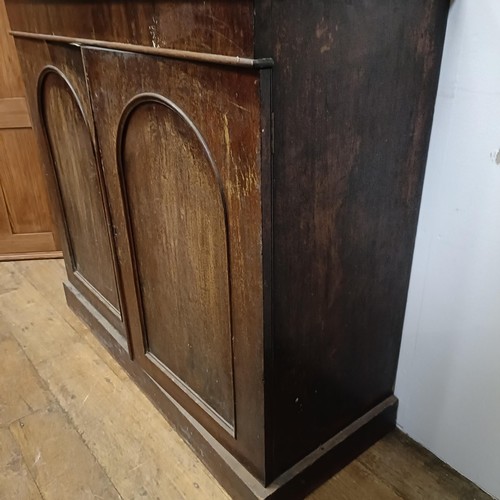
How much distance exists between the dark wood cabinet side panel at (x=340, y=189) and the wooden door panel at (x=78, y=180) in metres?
0.70

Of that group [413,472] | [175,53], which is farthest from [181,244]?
[413,472]

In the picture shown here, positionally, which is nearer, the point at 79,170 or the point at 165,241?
the point at 165,241

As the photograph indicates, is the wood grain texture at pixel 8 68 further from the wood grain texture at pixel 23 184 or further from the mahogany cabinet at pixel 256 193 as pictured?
the mahogany cabinet at pixel 256 193

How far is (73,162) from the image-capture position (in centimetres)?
153

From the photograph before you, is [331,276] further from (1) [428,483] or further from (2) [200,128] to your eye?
(1) [428,483]

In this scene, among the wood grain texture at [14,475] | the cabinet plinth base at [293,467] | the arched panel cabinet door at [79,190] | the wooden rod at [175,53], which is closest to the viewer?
the wooden rod at [175,53]

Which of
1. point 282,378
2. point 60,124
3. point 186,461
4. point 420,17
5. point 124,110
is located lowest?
point 186,461

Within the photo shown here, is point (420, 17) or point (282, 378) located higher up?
point (420, 17)

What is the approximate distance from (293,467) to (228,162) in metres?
0.76

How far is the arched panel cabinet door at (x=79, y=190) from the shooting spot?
1402 millimetres

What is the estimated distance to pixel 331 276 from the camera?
1.05 meters

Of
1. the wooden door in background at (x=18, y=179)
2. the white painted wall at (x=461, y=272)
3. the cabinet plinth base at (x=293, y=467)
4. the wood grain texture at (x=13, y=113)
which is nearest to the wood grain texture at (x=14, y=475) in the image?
the cabinet plinth base at (x=293, y=467)

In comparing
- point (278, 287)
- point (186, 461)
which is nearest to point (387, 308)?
point (278, 287)

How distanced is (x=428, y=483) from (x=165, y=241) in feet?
2.93
